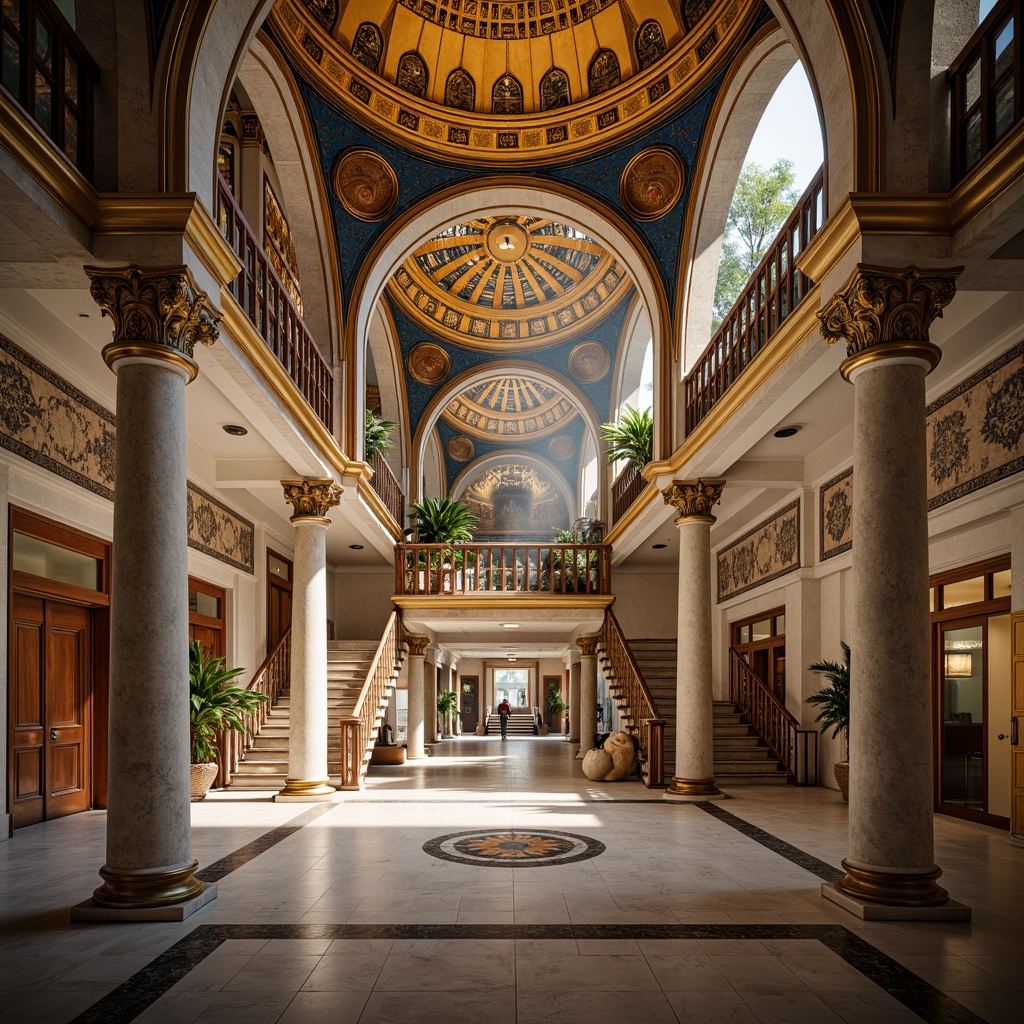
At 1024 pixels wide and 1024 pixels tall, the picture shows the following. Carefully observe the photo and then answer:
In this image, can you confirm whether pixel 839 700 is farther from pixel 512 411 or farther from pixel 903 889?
pixel 512 411

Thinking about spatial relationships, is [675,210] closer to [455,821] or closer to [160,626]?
[455,821]

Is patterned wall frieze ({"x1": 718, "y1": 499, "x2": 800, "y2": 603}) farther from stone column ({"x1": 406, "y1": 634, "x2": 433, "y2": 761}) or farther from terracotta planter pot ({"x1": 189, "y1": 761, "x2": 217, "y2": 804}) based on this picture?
terracotta planter pot ({"x1": 189, "y1": 761, "x2": 217, "y2": 804})

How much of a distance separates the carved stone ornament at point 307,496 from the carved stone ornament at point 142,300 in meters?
5.91

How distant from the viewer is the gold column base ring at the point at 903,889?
18.2 feet

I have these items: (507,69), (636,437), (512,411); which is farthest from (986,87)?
(512,411)

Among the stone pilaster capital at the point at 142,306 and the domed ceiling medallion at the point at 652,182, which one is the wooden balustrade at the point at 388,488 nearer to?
the domed ceiling medallion at the point at 652,182

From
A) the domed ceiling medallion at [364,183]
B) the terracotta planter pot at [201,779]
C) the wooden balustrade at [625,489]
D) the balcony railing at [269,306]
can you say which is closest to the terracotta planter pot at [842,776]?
the wooden balustrade at [625,489]

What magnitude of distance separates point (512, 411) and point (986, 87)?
78.1 ft

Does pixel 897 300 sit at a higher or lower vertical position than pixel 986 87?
lower

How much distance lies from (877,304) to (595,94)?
8.48 metres

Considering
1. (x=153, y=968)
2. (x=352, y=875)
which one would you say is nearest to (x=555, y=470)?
(x=352, y=875)

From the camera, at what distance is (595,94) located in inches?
509

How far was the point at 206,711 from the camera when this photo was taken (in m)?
11.6

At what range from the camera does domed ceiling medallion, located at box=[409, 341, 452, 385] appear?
21.8m
